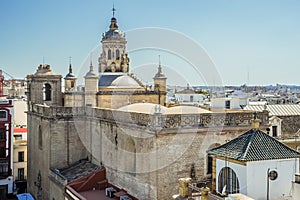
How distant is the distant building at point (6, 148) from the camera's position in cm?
3559

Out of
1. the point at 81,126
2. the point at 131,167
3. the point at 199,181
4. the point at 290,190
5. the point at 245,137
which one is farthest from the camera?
the point at 81,126

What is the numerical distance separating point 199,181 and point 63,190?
9.29 m

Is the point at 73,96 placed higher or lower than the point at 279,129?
higher

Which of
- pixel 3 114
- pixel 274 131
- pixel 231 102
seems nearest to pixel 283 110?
pixel 274 131

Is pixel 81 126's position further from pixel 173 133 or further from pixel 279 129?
pixel 279 129

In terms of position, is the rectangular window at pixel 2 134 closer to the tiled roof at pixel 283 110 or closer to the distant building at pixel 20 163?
the distant building at pixel 20 163

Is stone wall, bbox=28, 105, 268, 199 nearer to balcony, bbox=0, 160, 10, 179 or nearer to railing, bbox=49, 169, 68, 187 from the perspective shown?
railing, bbox=49, 169, 68, 187

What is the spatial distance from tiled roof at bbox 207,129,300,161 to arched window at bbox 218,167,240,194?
552 millimetres

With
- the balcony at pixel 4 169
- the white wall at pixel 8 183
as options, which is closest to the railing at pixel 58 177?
the white wall at pixel 8 183

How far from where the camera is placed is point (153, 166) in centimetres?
1836

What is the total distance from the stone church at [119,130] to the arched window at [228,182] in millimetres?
4158

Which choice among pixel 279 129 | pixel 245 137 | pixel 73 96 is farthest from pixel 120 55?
pixel 245 137

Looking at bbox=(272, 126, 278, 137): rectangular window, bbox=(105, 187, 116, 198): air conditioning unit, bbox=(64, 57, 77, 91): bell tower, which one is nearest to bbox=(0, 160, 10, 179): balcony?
bbox=(64, 57, 77, 91): bell tower

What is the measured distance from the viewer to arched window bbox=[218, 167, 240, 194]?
13.9 metres
